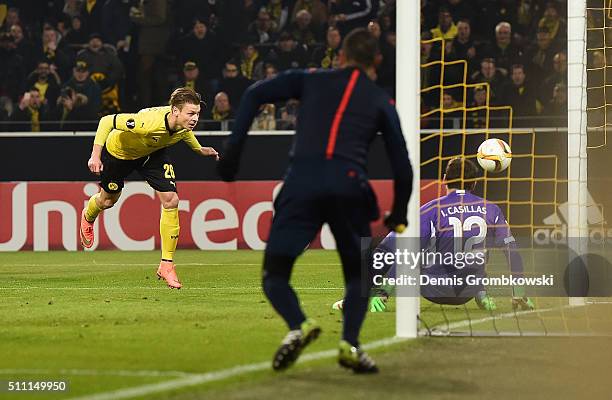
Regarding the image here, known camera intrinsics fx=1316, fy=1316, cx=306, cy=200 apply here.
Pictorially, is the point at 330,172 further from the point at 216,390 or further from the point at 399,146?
the point at 216,390

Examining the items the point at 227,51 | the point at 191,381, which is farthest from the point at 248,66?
the point at 191,381

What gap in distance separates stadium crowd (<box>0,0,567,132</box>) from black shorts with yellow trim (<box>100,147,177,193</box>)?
17.5 feet

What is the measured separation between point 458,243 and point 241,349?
2.79m

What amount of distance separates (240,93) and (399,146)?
528 inches

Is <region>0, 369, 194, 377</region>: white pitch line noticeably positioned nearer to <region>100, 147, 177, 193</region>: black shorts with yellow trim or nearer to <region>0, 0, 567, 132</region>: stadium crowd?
<region>100, 147, 177, 193</region>: black shorts with yellow trim

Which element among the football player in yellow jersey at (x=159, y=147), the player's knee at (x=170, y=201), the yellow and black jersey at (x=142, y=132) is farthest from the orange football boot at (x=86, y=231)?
the player's knee at (x=170, y=201)

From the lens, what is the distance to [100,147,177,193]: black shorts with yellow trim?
506 inches

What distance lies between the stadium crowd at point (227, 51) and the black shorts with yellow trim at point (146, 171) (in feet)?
17.5

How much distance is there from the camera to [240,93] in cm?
2017

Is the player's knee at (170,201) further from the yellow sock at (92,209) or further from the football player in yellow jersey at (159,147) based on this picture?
the yellow sock at (92,209)

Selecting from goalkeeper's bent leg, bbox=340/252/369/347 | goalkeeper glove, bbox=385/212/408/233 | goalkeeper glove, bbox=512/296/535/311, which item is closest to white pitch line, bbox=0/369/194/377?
goalkeeper's bent leg, bbox=340/252/369/347

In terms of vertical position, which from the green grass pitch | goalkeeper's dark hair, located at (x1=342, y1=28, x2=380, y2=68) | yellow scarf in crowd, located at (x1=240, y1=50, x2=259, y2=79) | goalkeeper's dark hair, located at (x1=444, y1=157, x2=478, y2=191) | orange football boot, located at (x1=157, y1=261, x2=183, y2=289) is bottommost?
the green grass pitch

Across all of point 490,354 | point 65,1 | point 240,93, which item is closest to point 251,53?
point 240,93

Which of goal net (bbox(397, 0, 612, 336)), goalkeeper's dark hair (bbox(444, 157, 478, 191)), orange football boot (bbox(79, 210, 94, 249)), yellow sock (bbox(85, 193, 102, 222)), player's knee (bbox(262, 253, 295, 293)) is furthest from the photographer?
orange football boot (bbox(79, 210, 94, 249))
